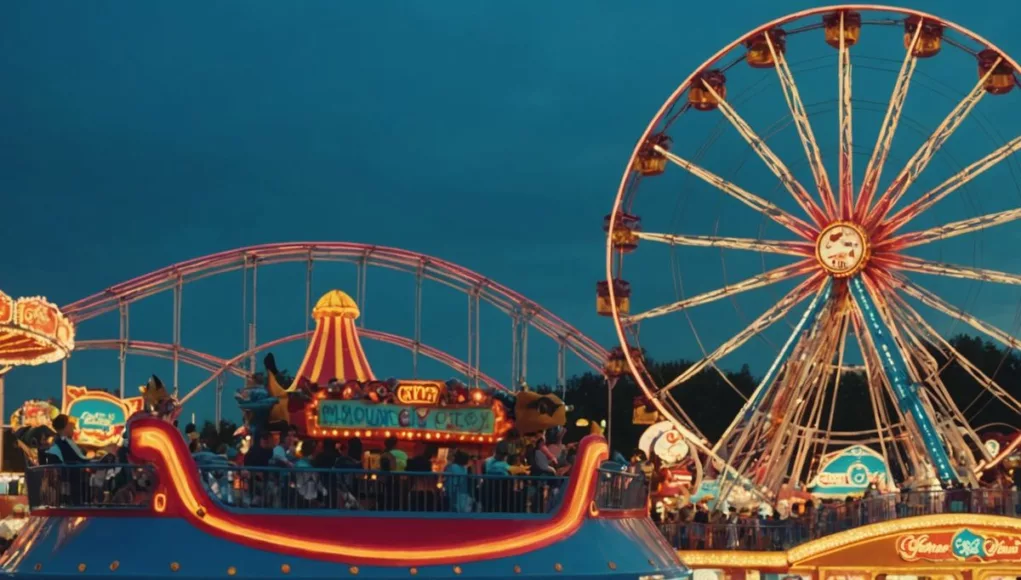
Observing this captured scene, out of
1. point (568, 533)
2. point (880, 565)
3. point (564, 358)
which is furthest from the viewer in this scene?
point (564, 358)

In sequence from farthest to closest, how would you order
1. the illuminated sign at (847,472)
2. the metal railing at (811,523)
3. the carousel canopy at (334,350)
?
the illuminated sign at (847,472), the metal railing at (811,523), the carousel canopy at (334,350)

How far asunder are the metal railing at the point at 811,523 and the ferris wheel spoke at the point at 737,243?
5.81m

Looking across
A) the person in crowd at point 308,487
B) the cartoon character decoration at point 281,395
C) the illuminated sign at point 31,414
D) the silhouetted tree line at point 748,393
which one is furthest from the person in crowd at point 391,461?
the silhouetted tree line at point 748,393

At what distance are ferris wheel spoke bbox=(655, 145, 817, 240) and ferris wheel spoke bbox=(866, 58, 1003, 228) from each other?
1397mm

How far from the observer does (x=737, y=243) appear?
3666 centimetres

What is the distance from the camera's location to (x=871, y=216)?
1393 inches

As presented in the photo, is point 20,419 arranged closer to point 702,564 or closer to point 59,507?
point 702,564

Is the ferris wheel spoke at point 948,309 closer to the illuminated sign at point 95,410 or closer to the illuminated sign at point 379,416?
the illuminated sign at point 379,416

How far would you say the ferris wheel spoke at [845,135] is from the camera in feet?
117

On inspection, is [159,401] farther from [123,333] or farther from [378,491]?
[123,333]

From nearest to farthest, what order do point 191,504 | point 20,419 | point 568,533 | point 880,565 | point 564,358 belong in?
point 191,504
point 568,533
point 880,565
point 564,358
point 20,419

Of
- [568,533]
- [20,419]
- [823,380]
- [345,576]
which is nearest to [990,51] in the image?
[823,380]

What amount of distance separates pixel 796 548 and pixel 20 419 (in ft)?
97.8

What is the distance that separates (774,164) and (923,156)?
10.0 feet
